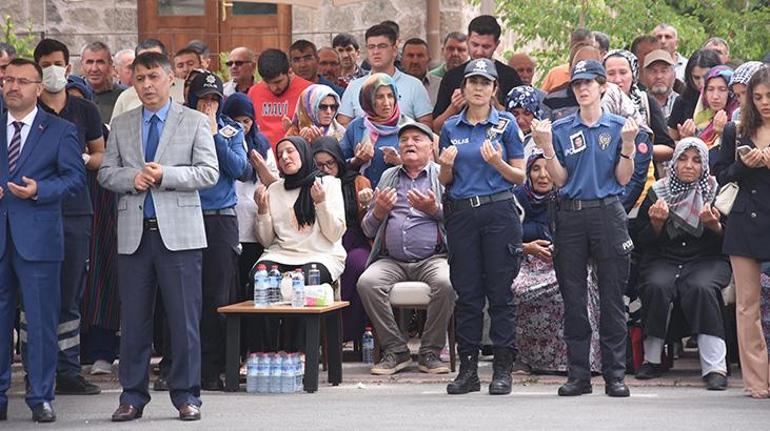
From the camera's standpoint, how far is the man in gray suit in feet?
37.2

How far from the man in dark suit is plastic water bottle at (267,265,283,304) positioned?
73.8 inches

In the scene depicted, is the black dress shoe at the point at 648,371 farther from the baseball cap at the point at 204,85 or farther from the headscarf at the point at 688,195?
the baseball cap at the point at 204,85

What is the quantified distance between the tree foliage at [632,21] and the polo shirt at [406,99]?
695cm

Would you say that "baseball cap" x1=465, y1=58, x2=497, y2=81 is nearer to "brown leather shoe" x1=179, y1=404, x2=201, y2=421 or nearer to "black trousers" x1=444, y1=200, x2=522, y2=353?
"black trousers" x1=444, y1=200, x2=522, y2=353

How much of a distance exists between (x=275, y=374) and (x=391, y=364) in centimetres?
108

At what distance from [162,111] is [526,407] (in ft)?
9.68

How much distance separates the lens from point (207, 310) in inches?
515

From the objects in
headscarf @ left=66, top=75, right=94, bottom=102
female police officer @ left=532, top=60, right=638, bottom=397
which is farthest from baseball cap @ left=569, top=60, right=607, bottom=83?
headscarf @ left=66, top=75, right=94, bottom=102

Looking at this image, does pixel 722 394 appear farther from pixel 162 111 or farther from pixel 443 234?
pixel 162 111

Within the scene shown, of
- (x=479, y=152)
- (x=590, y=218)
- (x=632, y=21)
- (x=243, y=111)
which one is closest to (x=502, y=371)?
(x=590, y=218)

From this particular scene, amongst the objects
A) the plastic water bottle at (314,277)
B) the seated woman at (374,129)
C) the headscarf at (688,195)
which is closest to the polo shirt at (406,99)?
the seated woman at (374,129)

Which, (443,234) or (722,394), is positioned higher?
(443,234)

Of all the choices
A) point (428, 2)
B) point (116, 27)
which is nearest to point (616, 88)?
point (428, 2)

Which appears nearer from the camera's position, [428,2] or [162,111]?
[162,111]
